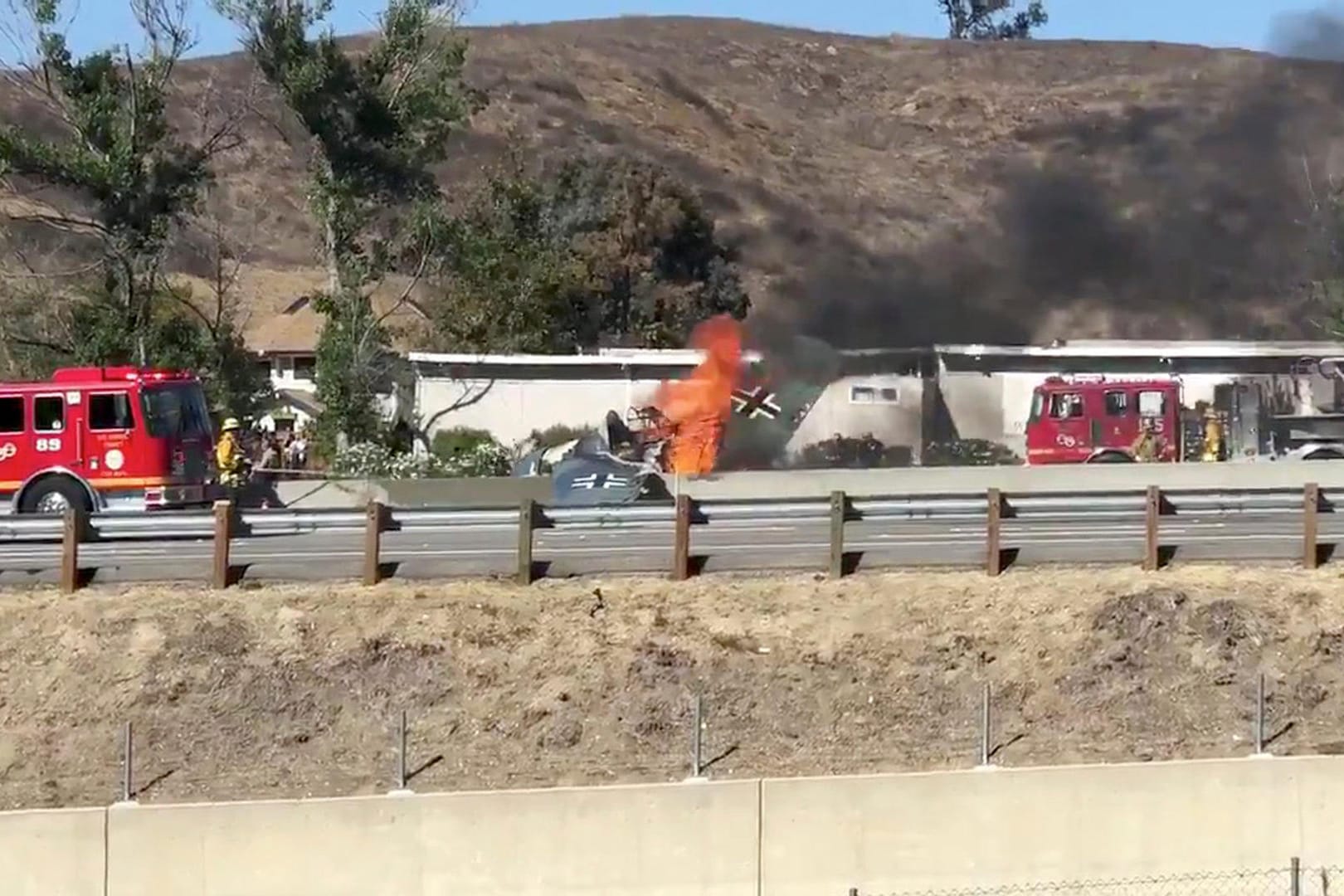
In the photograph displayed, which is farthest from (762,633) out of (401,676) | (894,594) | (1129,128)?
(1129,128)

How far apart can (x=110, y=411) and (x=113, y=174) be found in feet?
56.0

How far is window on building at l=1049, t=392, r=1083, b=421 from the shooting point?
42.0m

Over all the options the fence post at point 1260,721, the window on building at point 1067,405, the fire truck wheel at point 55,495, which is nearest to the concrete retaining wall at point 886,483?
the fire truck wheel at point 55,495

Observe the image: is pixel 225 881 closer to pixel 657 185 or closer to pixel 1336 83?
pixel 1336 83

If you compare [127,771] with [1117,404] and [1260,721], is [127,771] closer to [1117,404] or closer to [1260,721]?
[1260,721]

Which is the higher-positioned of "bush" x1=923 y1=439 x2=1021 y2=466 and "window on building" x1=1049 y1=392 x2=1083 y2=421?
"window on building" x1=1049 y1=392 x2=1083 y2=421

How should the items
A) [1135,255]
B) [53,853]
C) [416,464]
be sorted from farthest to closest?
[1135,255] < [416,464] < [53,853]

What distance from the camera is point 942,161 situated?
394ft

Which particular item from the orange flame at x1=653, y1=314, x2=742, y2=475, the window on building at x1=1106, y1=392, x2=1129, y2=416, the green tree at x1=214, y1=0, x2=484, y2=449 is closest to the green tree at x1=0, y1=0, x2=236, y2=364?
the green tree at x1=214, y1=0, x2=484, y2=449

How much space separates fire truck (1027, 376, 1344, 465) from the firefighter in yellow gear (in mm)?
18657

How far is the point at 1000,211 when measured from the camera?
220ft

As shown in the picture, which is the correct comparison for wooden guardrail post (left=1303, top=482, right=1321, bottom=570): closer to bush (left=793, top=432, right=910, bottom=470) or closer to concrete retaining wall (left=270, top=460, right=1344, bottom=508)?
concrete retaining wall (left=270, top=460, right=1344, bottom=508)

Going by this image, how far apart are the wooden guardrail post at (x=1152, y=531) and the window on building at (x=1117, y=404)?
21861 millimetres

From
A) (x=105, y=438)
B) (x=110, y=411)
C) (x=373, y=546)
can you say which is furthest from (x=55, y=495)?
(x=373, y=546)
